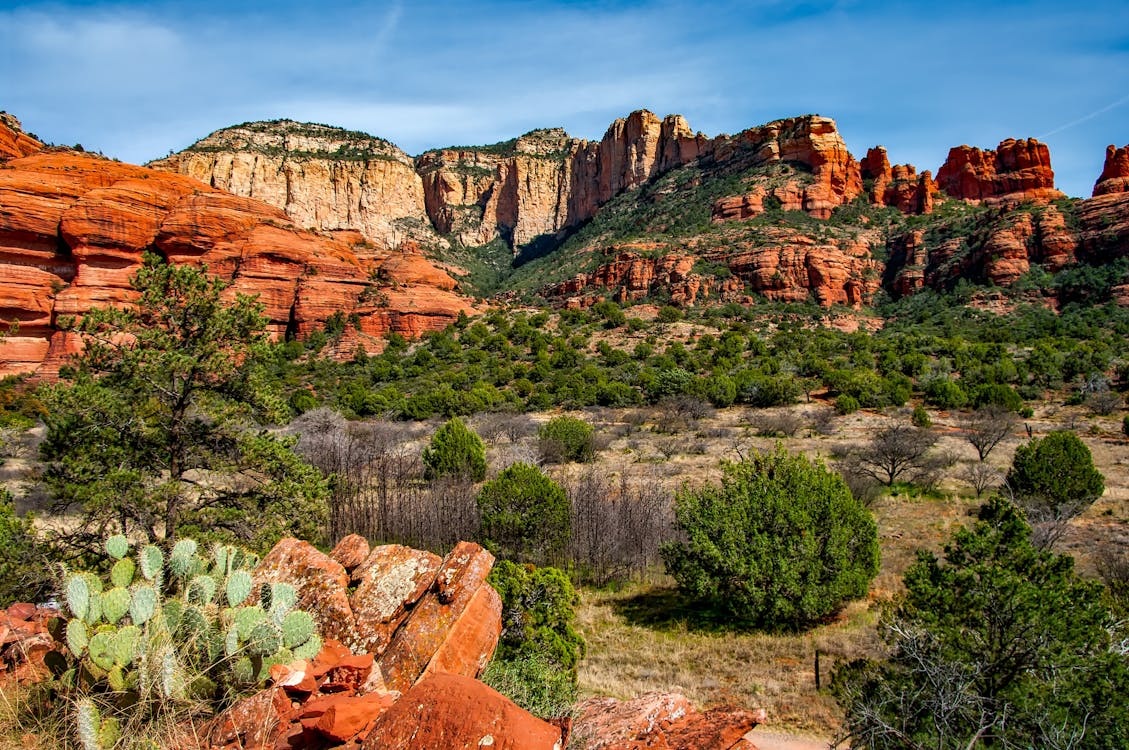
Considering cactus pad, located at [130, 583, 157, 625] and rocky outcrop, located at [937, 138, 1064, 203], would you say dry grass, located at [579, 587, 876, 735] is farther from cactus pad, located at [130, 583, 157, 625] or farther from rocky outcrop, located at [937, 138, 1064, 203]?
rocky outcrop, located at [937, 138, 1064, 203]

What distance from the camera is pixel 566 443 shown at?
2362cm

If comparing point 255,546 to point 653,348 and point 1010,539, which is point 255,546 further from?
point 653,348

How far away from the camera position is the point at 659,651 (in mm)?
9898

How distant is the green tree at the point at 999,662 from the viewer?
185 inches

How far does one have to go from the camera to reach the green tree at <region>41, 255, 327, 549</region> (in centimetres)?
866

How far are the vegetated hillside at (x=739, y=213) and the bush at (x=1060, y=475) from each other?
40.9 meters

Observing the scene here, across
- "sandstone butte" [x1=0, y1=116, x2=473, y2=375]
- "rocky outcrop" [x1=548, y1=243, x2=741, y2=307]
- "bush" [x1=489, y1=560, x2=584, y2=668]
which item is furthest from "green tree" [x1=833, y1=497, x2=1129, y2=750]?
"rocky outcrop" [x1=548, y1=243, x2=741, y2=307]

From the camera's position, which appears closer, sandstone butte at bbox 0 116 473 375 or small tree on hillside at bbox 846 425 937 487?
small tree on hillside at bbox 846 425 937 487

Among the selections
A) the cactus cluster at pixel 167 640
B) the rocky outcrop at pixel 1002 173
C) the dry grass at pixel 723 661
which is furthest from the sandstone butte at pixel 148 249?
the rocky outcrop at pixel 1002 173

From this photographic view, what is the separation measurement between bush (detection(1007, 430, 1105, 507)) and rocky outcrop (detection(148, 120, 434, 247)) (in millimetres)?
91705

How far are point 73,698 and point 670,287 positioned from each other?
185 feet

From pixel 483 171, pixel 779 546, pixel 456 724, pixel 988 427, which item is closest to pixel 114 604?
pixel 456 724

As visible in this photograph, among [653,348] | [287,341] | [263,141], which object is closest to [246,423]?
[653,348]

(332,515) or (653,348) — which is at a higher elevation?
(653,348)
